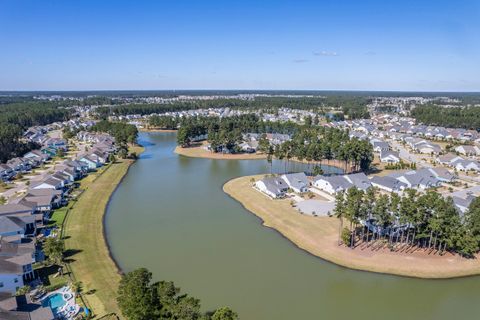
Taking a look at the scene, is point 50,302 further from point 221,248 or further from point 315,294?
point 315,294

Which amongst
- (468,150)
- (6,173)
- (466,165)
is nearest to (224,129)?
(6,173)

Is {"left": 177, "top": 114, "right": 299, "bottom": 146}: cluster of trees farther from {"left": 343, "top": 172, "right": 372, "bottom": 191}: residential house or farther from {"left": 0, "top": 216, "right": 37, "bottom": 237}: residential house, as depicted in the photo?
{"left": 0, "top": 216, "right": 37, "bottom": 237}: residential house

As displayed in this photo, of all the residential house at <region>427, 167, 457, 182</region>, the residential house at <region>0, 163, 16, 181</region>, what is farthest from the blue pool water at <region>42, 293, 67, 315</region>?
the residential house at <region>427, 167, 457, 182</region>

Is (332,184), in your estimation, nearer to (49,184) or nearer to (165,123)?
(49,184)

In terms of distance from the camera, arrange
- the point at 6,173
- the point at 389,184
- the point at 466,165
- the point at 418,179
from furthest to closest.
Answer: the point at 466,165, the point at 6,173, the point at 418,179, the point at 389,184

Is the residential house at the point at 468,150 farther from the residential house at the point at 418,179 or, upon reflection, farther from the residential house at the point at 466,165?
the residential house at the point at 418,179

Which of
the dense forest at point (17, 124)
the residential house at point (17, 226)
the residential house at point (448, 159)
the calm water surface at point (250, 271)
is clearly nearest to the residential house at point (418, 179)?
the residential house at point (448, 159)

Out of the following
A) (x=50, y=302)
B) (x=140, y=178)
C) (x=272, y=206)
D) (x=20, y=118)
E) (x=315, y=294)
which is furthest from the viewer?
(x=20, y=118)

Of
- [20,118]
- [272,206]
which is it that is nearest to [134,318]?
[272,206]
